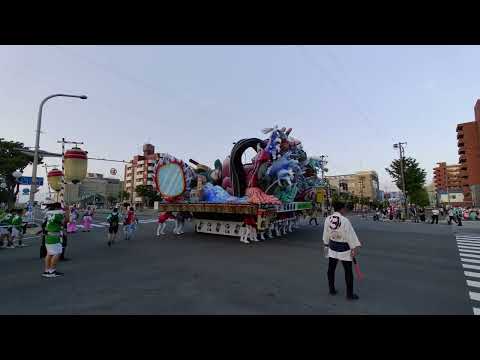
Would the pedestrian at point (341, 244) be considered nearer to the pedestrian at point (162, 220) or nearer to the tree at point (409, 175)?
the pedestrian at point (162, 220)

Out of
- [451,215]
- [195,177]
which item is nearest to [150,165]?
[195,177]

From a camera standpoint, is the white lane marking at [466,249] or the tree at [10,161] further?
the tree at [10,161]

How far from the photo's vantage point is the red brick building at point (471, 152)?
50.4m

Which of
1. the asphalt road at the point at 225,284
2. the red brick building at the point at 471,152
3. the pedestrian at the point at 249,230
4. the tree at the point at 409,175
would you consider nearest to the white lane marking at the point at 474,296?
the asphalt road at the point at 225,284

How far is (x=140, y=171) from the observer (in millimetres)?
79375

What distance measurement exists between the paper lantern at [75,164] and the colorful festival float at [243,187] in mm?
6510

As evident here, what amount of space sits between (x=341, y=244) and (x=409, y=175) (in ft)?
117

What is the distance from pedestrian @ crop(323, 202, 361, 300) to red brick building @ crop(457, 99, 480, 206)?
6045 cm

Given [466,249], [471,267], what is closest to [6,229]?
[471,267]

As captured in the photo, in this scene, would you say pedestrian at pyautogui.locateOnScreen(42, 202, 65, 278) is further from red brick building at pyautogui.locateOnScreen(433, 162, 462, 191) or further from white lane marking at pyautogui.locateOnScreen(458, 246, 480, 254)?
red brick building at pyautogui.locateOnScreen(433, 162, 462, 191)

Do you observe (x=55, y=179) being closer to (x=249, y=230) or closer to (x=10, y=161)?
(x=249, y=230)

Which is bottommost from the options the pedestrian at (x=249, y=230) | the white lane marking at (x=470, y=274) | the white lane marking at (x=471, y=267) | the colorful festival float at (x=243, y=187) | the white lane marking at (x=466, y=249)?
the white lane marking at (x=466, y=249)
